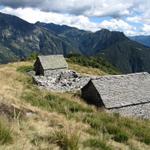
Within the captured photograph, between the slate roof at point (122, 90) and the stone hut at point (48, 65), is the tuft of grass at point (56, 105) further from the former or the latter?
the stone hut at point (48, 65)

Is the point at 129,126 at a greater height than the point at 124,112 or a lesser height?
greater

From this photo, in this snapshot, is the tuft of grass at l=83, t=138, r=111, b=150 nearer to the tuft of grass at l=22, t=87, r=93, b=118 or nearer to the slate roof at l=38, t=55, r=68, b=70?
the tuft of grass at l=22, t=87, r=93, b=118

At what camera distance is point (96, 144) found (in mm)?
10656

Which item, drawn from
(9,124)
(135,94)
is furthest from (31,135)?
(135,94)

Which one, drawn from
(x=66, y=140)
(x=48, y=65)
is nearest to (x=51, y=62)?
(x=48, y=65)

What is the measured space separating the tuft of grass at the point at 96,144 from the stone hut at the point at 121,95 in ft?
66.1

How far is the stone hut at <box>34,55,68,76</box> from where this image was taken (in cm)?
7388

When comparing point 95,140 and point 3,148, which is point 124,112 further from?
point 3,148

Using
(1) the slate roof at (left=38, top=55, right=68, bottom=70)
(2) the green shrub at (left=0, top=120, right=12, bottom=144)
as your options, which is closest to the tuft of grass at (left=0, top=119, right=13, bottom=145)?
(2) the green shrub at (left=0, top=120, right=12, bottom=144)

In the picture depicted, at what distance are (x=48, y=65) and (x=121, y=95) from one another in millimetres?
42175

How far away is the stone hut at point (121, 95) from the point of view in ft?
106

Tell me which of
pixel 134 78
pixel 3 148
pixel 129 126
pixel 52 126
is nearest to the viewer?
pixel 3 148

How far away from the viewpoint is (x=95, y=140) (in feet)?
35.8

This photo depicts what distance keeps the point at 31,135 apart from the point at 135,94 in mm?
25422
